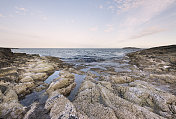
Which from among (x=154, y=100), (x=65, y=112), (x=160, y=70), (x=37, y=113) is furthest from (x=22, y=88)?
(x=160, y=70)

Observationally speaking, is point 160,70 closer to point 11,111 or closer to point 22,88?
point 11,111

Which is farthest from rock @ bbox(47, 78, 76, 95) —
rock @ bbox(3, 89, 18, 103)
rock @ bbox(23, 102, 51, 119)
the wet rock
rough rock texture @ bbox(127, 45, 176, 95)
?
rough rock texture @ bbox(127, 45, 176, 95)

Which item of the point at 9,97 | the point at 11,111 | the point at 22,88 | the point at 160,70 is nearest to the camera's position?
the point at 11,111

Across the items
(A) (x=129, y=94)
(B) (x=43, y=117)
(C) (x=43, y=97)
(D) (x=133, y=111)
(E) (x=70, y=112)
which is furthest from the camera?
(C) (x=43, y=97)

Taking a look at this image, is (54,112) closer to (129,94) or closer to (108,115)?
(108,115)

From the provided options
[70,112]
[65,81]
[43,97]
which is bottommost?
[43,97]

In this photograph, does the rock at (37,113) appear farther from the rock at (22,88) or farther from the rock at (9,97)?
the rock at (22,88)

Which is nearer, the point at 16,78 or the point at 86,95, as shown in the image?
the point at 86,95

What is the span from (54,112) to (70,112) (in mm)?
909

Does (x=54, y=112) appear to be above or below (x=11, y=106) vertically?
above

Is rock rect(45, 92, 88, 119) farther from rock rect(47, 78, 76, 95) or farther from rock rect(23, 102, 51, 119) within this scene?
rock rect(47, 78, 76, 95)

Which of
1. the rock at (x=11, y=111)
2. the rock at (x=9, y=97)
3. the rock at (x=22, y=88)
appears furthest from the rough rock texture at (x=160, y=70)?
the rock at (x=22, y=88)

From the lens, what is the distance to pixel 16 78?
28.6 feet

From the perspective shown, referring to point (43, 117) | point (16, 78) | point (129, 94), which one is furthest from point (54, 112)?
point (16, 78)
